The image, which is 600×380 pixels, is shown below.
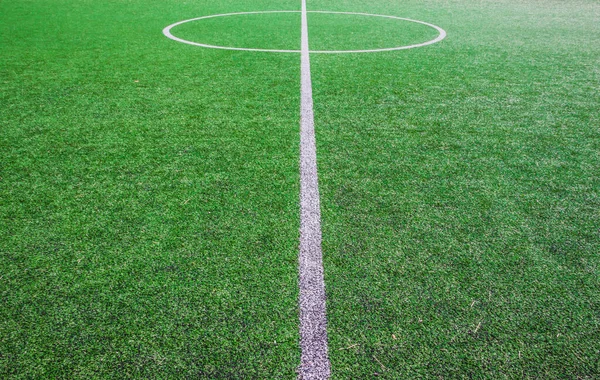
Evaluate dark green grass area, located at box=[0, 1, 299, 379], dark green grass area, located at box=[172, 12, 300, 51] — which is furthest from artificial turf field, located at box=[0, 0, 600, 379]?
dark green grass area, located at box=[172, 12, 300, 51]

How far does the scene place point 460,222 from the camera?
8.05 feet

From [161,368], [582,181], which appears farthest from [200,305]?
[582,181]

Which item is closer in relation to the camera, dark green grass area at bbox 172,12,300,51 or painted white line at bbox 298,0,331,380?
painted white line at bbox 298,0,331,380

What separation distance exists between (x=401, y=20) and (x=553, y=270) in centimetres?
802

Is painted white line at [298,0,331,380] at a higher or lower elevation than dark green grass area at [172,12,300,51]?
lower

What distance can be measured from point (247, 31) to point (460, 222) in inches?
244

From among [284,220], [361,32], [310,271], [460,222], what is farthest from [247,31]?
[310,271]

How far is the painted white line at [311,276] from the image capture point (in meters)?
1.63

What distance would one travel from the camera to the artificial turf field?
66.0 inches

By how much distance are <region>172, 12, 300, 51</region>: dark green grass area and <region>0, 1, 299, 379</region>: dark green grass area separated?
1981 millimetres

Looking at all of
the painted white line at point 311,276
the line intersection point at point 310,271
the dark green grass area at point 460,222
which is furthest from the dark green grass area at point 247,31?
the painted white line at point 311,276

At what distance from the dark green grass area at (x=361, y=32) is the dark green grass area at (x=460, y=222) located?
167 centimetres

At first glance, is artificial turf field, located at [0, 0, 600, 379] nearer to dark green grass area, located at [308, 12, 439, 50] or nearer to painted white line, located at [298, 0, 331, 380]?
painted white line, located at [298, 0, 331, 380]

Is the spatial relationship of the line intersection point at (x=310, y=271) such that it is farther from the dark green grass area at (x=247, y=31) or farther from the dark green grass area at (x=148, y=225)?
the dark green grass area at (x=247, y=31)
